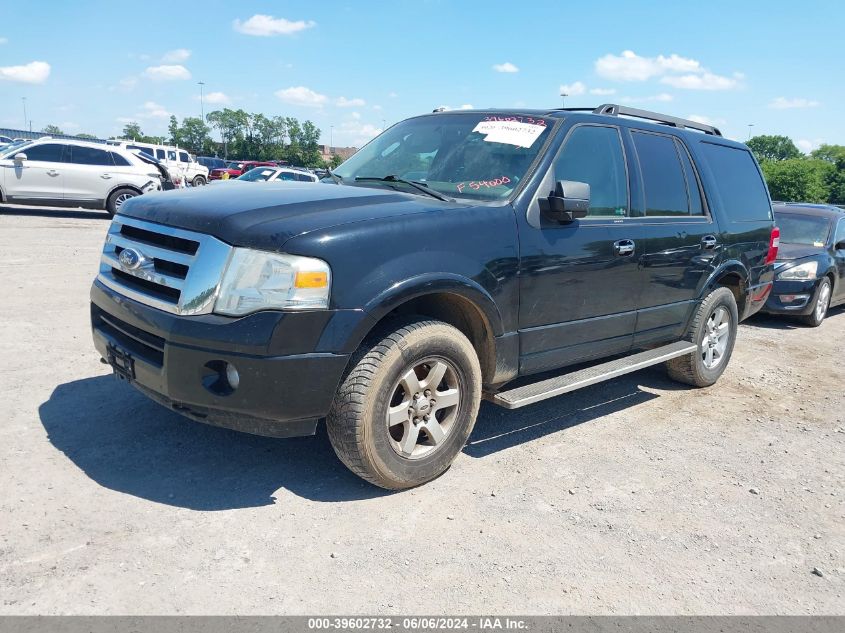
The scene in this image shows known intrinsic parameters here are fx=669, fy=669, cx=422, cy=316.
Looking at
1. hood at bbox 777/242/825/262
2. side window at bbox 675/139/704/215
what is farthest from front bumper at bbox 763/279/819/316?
side window at bbox 675/139/704/215

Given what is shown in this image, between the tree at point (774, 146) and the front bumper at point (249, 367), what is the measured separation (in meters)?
128

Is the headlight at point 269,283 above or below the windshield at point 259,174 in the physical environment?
below

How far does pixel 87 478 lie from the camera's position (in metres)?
3.38

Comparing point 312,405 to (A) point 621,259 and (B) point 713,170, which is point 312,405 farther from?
(B) point 713,170

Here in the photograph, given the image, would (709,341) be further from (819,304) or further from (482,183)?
(819,304)

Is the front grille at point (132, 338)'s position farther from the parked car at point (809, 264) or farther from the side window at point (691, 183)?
the parked car at point (809, 264)

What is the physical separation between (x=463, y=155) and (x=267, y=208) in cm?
149

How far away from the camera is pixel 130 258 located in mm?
3447

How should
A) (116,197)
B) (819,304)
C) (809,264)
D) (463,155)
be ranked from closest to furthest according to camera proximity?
(463,155) → (809,264) → (819,304) → (116,197)

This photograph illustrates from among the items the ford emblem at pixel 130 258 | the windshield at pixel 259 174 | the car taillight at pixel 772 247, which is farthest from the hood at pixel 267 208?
the windshield at pixel 259 174

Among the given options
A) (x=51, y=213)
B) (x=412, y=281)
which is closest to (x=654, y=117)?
(x=412, y=281)

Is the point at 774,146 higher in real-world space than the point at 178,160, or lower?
higher

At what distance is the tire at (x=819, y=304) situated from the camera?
29.1 ft

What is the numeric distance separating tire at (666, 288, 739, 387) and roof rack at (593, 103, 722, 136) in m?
1.45
